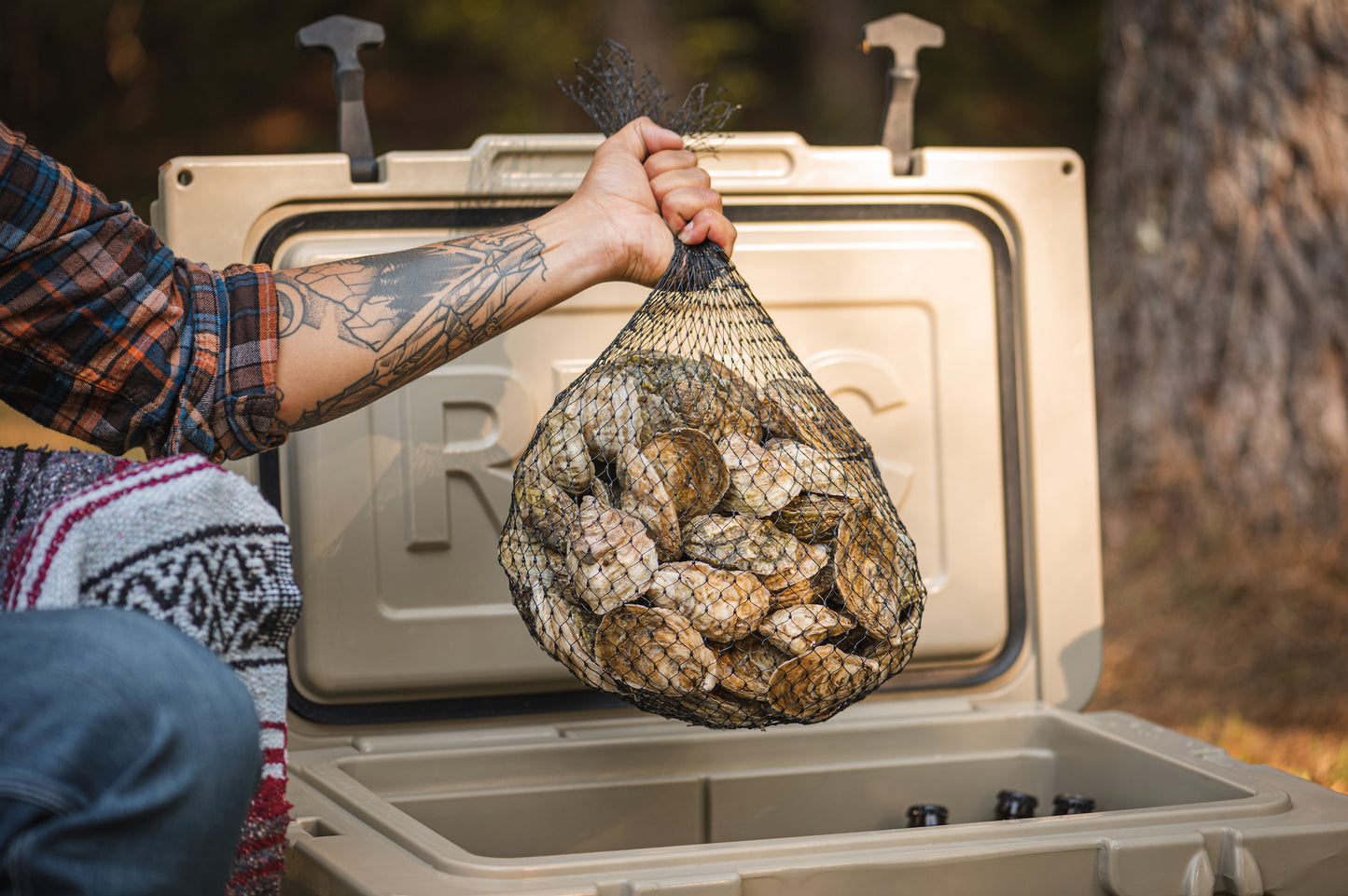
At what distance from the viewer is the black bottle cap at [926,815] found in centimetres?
142

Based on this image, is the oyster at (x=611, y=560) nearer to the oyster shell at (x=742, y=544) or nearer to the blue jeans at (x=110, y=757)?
the oyster shell at (x=742, y=544)

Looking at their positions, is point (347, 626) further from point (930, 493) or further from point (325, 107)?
point (325, 107)

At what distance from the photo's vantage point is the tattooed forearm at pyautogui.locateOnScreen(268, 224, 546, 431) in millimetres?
1260

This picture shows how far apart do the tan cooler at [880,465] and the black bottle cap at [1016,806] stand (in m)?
0.12

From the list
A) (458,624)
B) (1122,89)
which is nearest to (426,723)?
(458,624)

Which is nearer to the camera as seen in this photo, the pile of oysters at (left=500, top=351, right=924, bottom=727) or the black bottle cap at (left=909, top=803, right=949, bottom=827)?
the pile of oysters at (left=500, top=351, right=924, bottom=727)

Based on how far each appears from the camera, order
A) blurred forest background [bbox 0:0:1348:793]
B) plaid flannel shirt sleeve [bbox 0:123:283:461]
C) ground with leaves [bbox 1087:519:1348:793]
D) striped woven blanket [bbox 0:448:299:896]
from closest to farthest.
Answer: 1. striped woven blanket [bbox 0:448:299:896]
2. plaid flannel shirt sleeve [bbox 0:123:283:461]
3. ground with leaves [bbox 1087:519:1348:793]
4. blurred forest background [bbox 0:0:1348:793]

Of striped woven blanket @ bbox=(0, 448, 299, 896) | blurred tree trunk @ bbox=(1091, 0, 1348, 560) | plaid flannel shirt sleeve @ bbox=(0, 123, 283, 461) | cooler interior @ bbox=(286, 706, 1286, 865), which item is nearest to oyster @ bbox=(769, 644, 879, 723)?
cooler interior @ bbox=(286, 706, 1286, 865)

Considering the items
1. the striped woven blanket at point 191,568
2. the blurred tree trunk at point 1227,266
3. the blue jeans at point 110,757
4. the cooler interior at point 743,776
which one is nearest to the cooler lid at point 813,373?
the cooler interior at point 743,776

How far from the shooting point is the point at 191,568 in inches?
34.7

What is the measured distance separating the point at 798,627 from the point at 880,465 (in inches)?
23.8

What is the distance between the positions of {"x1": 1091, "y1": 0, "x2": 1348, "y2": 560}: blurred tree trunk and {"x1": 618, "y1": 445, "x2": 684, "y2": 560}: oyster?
2.77m

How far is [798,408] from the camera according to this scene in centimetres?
139

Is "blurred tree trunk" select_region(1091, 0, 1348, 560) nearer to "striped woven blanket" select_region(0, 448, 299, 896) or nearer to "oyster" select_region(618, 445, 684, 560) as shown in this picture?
"oyster" select_region(618, 445, 684, 560)
